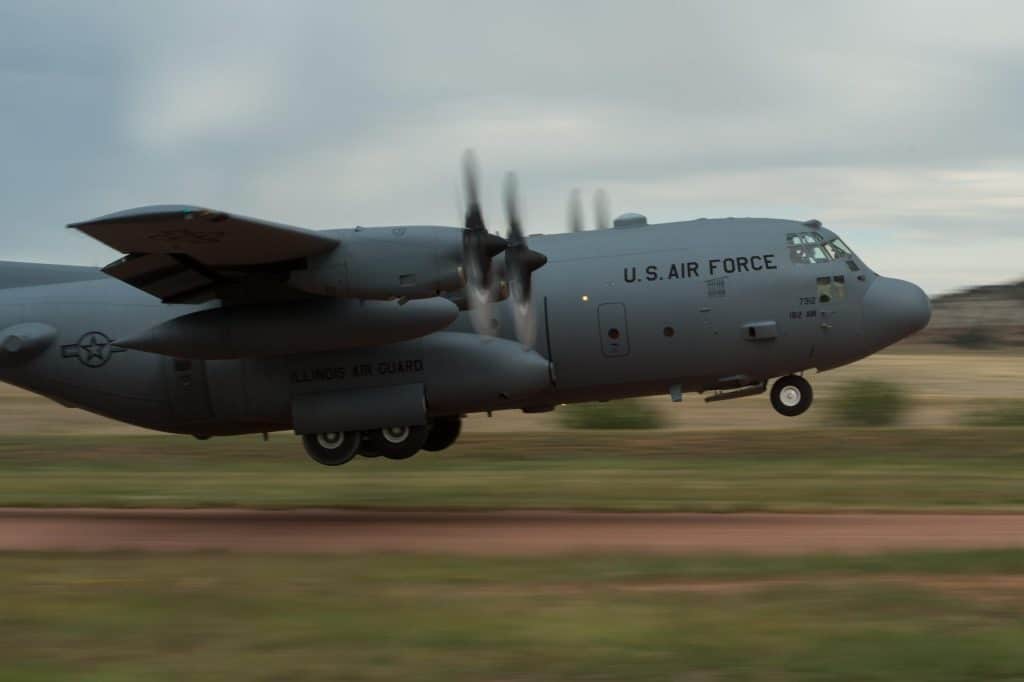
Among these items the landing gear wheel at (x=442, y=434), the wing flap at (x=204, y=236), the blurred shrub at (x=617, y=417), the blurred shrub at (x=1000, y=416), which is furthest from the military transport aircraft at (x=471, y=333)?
the blurred shrub at (x=617, y=417)

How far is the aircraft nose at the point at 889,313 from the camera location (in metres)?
19.1

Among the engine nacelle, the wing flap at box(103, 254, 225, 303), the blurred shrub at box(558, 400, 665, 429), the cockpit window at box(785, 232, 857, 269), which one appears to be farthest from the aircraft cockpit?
the blurred shrub at box(558, 400, 665, 429)

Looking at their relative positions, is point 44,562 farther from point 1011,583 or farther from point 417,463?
point 417,463

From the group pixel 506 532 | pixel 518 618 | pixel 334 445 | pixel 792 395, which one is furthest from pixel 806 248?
pixel 518 618

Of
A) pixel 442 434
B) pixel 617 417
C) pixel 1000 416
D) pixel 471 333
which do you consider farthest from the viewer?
pixel 617 417

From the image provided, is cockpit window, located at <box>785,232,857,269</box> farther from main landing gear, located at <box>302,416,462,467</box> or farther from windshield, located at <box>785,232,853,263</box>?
main landing gear, located at <box>302,416,462,467</box>

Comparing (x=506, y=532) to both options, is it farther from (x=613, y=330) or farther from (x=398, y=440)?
(x=613, y=330)

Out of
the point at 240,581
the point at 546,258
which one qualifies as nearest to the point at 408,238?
the point at 546,258

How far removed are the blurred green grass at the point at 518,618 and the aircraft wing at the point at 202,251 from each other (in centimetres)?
366

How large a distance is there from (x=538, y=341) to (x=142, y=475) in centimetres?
963

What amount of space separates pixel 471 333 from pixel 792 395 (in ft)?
17.2

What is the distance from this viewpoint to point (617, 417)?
1278 inches

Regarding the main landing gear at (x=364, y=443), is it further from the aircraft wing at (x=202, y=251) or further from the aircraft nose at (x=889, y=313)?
the aircraft nose at (x=889, y=313)

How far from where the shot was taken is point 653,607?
1076 cm
